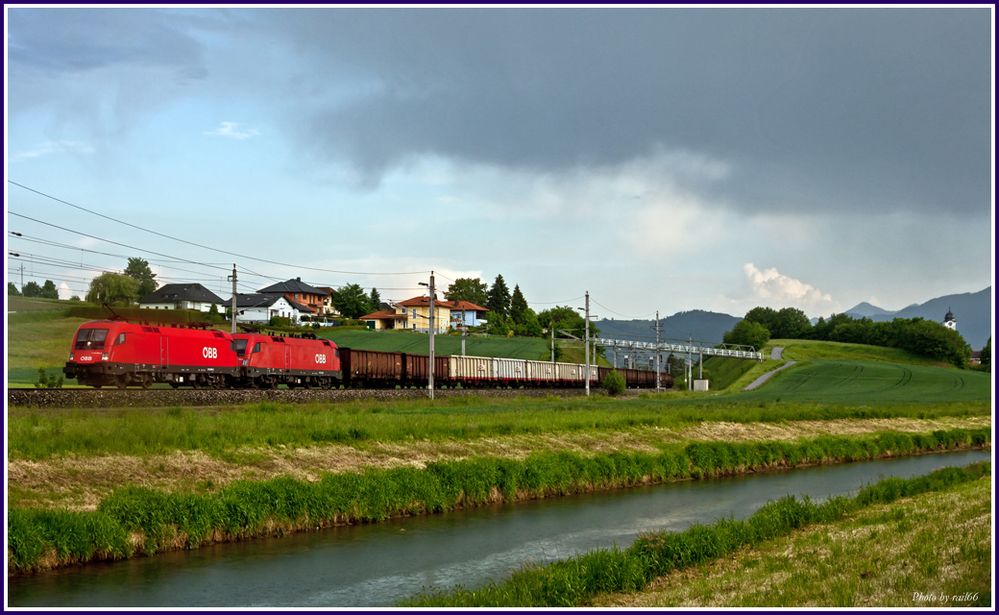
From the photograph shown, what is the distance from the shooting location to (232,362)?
57.6 metres

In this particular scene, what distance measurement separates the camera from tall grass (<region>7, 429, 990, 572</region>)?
69.6ft

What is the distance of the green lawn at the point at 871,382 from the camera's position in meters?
106

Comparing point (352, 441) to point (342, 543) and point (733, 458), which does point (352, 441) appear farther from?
point (733, 458)

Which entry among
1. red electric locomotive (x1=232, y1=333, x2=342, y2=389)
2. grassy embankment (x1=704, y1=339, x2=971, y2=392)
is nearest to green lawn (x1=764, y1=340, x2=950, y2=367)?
grassy embankment (x1=704, y1=339, x2=971, y2=392)

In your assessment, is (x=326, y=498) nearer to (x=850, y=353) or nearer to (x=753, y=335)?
(x=850, y=353)

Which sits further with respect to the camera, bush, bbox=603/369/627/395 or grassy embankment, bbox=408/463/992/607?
bush, bbox=603/369/627/395

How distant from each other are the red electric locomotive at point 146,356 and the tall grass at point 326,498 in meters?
24.4

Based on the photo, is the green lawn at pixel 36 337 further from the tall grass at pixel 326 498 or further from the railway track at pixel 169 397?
the tall grass at pixel 326 498

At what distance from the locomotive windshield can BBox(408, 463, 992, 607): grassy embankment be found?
36.1m

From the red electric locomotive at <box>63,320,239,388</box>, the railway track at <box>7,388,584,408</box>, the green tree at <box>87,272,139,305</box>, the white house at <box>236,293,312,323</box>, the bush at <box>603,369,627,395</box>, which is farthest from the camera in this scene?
the white house at <box>236,293,312,323</box>

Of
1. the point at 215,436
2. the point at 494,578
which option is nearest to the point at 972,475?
the point at 494,578

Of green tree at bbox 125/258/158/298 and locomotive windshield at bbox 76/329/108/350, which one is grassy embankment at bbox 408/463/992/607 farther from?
green tree at bbox 125/258/158/298

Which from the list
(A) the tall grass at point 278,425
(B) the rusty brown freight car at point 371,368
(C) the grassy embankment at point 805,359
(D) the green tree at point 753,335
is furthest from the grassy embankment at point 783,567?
(D) the green tree at point 753,335

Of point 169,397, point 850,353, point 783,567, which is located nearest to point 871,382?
point 850,353
